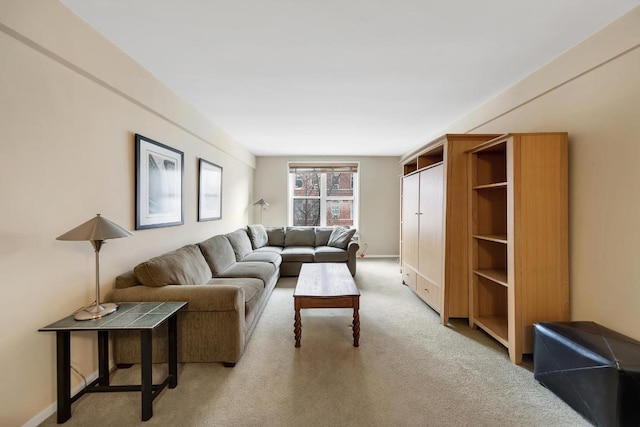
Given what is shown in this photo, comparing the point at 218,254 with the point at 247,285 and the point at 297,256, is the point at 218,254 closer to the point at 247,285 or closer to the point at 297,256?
the point at 247,285

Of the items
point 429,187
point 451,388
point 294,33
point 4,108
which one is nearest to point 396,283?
point 429,187

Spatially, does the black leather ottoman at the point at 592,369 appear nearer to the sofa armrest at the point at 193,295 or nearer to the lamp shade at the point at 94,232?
the sofa armrest at the point at 193,295

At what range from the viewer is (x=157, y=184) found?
8.36 feet

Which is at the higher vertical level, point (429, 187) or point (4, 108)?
point (4, 108)

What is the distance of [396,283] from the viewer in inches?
165

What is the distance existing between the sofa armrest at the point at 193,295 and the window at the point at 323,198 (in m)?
4.29

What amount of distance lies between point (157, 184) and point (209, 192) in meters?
1.23

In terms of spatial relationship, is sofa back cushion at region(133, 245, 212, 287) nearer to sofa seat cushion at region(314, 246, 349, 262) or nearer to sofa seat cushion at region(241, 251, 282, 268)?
sofa seat cushion at region(241, 251, 282, 268)

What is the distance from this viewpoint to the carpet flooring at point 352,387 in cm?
155

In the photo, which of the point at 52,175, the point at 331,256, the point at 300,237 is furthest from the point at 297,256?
the point at 52,175

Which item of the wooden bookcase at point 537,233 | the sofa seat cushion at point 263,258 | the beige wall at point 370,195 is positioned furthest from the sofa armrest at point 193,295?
the beige wall at point 370,195

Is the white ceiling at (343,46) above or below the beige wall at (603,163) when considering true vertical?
above

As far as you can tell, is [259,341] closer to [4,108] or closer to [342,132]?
[4,108]

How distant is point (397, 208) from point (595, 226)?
4.34 m
